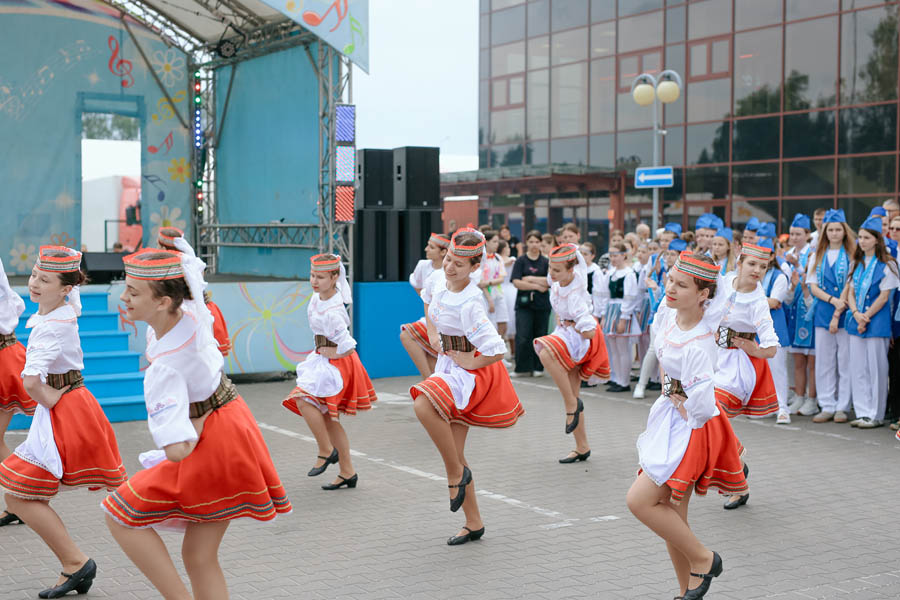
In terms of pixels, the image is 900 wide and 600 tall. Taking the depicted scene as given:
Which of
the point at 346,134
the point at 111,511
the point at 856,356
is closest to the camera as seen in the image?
the point at 111,511

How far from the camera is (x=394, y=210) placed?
14.5 meters

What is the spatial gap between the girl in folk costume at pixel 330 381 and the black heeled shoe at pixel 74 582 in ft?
8.45

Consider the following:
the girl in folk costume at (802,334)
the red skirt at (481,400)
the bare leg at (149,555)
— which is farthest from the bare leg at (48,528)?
the girl in folk costume at (802,334)

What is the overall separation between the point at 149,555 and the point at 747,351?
479cm

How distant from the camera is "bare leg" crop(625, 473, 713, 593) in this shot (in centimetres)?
460

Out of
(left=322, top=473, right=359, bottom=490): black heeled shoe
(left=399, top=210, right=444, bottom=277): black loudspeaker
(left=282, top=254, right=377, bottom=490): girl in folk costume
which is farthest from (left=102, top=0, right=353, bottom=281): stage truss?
(left=322, top=473, right=359, bottom=490): black heeled shoe

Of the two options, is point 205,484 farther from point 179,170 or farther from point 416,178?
point 179,170

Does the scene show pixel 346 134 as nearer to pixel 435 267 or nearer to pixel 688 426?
pixel 435 267

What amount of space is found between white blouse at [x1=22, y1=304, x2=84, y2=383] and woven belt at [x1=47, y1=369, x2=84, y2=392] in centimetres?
2

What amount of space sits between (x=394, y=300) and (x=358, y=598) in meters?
9.10

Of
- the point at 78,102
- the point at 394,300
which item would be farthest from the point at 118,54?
the point at 394,300

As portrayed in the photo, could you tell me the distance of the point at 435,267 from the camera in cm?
1059

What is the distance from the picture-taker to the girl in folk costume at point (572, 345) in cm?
855

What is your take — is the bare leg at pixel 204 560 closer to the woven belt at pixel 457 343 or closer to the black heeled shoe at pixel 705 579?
the black heeled shoe at pixel 705 579
